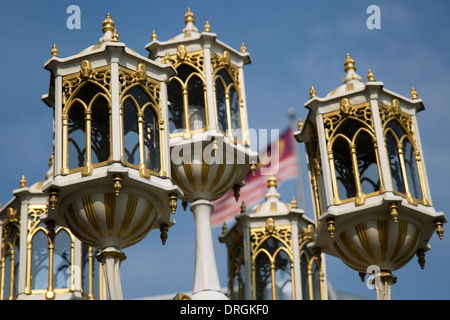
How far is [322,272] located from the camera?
33094 millimetres

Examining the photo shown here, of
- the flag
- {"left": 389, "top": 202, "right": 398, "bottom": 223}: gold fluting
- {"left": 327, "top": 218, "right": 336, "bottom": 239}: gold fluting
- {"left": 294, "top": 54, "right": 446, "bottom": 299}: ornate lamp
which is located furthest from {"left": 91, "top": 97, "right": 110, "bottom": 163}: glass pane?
the flag

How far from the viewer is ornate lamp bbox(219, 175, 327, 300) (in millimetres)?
32281

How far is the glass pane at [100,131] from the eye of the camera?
25.2 meters

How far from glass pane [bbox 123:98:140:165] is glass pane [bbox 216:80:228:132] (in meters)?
4.33

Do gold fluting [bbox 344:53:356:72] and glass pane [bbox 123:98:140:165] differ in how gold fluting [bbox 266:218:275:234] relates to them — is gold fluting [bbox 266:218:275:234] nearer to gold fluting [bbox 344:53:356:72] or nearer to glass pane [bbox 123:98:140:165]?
gold fluting [bbox 344:53:356:72]

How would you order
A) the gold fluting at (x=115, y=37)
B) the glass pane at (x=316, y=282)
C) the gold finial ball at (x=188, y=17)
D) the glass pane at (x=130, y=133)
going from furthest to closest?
the glass pane at (x=316, y=282) → the gold finial ball at (x=188, y=17) → the gold fluting at (x=115, y=37) → the glass pane at (x=130, y=133)

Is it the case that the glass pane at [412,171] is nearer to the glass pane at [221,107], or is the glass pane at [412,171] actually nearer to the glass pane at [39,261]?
the glass pane at [221,107]

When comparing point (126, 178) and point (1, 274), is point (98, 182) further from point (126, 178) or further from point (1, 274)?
point (1, 274)

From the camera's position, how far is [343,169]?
2759 centimetres

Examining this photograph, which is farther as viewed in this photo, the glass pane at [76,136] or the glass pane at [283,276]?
the glass pane at [283,276]

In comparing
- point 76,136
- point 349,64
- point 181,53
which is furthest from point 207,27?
point 76,136

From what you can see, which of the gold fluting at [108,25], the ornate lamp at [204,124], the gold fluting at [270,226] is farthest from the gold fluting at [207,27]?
the gold fluting at [270,226]

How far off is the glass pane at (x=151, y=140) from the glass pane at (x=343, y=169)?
465 centimetres

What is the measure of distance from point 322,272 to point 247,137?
551cm
